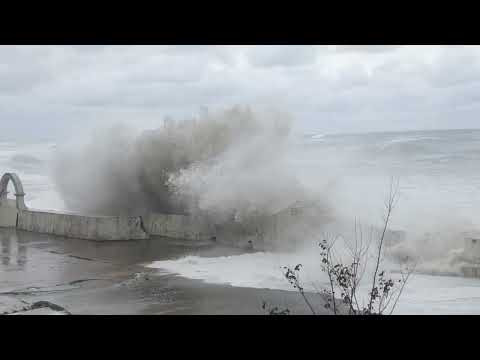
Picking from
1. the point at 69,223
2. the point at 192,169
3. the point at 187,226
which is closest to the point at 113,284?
the point at 187,226

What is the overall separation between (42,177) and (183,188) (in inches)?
1129

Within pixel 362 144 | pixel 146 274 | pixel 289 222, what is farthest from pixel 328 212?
pixel 362 144

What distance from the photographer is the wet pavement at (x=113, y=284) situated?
6461mm

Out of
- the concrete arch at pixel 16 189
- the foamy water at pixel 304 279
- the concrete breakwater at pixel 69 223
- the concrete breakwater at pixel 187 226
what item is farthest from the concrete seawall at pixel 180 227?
the concrete arch at pixel 16 189

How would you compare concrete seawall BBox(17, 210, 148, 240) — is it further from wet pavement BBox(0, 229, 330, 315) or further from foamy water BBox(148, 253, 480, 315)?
foamy water BBox(148, 253, 480, 315)

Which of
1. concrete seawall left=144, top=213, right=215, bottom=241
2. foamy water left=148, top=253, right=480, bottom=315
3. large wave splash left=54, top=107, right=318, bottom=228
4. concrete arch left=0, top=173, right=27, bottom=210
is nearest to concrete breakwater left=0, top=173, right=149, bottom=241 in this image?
concrete arch left=0, top=173, right=27, bottom=210

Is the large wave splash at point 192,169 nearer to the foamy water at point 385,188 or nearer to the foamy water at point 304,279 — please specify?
the foamy water at point 385,188

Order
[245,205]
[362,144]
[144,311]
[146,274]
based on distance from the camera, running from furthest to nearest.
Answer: [362,144] → [245,205] → [146,274] → [144,311]

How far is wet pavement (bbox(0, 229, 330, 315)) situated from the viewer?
646 cm

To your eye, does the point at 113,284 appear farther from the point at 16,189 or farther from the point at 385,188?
the point at 385,188

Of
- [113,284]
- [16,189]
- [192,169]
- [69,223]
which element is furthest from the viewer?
[16,189]

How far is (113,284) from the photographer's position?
786 centimetres
